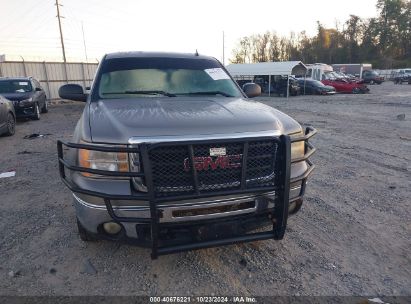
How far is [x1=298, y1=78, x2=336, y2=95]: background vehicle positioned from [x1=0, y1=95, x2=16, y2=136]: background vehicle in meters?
24.2

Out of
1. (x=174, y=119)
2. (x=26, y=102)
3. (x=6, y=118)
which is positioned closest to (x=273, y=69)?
(x=26, y=102)

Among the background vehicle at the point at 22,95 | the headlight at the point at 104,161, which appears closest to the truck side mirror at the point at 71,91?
Result: the headlight at the point at 104,161

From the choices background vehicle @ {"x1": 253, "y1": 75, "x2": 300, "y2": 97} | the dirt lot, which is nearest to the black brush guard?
the dirt lot

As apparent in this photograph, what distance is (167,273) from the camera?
2834mm

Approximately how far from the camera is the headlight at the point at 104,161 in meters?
2.45

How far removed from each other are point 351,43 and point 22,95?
75.3m

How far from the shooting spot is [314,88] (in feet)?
91.8

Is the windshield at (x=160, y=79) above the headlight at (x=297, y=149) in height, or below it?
above

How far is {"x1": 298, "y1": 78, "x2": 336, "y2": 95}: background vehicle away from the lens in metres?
27.5

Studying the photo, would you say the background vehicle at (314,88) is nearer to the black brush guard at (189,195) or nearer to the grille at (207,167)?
the black brush guard at (189,195)

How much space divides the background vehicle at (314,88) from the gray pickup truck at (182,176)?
26.7 meters

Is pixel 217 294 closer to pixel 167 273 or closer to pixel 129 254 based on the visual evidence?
pixel 167 273

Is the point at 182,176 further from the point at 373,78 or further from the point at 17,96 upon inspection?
the point at 373,78

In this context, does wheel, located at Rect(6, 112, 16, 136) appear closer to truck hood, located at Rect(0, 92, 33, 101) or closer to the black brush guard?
truck hood, located at Rect(0, 92, 33, 101)
